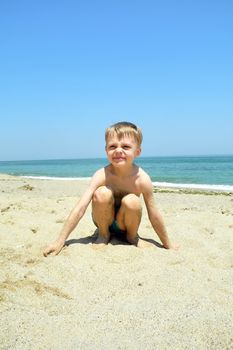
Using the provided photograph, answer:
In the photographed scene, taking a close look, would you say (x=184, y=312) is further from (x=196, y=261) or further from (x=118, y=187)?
(x=118, y=187)

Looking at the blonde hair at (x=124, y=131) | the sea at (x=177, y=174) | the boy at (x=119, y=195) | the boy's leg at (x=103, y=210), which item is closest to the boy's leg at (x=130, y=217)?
the boy at (x=119, y=195)

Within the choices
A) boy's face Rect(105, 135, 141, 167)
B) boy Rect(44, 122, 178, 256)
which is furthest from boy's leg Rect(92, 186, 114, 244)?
boy's face Rect(105, 135, 141, 167)

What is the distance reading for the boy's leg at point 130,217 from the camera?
3.57 metres

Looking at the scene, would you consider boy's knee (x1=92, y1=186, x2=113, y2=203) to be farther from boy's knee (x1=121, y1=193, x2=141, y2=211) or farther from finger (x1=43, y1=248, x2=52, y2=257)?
finger (x1=43, y1=248, x2=52, y2=257)

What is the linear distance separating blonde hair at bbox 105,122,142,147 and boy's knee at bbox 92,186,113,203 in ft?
1.59

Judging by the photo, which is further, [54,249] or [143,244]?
[143,244]

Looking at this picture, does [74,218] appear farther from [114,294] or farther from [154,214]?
[114,294]

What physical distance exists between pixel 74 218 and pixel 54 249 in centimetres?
34

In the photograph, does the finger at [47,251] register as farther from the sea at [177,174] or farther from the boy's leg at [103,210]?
the sea at [177,174]

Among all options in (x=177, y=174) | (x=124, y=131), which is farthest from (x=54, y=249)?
(x=177, y=174)

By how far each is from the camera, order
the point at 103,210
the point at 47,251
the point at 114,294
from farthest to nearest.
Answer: the point at 103,210
the point at 47,251
the point at 114,294

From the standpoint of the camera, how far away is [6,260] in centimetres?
314

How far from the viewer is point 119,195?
12.5ft

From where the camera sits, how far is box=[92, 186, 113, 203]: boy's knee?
3.57 metres
